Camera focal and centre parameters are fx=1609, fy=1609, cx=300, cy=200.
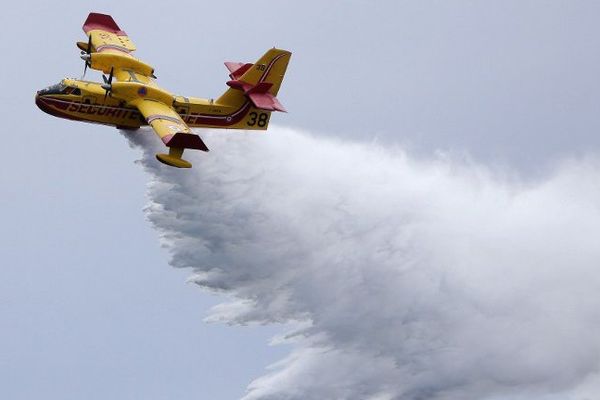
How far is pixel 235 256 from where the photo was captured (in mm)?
55688

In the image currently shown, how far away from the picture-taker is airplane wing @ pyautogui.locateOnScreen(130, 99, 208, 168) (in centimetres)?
5094

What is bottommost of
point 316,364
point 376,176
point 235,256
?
point 316,364

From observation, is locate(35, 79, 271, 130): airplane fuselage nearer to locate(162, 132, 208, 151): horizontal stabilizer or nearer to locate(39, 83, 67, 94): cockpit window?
locate(39, 83, 67, 94): cockpit window

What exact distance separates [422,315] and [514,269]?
4511 mm

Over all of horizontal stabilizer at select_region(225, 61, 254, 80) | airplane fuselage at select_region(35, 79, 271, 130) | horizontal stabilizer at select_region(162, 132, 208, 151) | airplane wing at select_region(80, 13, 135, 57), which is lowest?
horizontal stabilizer at select_region(162, 132, 208, 151)

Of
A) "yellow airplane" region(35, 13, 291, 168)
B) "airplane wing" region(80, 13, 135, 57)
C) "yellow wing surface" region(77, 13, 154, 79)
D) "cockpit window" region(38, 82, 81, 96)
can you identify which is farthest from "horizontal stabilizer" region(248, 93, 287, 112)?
"cockpit window" region(38, 82, 81, 96)

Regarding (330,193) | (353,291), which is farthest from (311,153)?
(353,291)

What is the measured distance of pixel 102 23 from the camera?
61.4m

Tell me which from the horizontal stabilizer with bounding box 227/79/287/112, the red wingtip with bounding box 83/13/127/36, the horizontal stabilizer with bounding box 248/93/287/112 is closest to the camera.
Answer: the horizontal stabilizer with bounding box 248/93/287/112

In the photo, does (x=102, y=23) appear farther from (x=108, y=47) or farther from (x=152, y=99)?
(x=152, y=99)

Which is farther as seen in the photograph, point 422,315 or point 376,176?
point 376,176

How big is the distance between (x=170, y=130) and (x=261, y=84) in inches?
236

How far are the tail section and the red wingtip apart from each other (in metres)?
6.16

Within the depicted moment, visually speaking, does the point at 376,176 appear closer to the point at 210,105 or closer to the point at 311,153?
the point at 311,153
